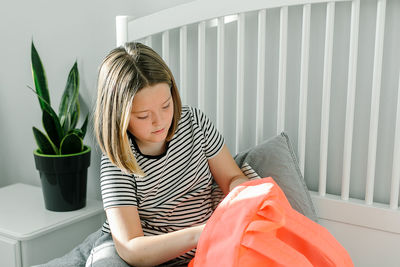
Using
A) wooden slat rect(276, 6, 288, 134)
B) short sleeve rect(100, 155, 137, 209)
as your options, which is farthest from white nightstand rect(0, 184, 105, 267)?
wooden slat rect(276, 6, 288, 134)

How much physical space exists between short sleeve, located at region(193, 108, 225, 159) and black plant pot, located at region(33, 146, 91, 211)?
53 centimetres

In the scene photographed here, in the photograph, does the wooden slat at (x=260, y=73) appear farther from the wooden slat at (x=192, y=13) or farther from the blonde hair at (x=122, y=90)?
the blonde hair at (x=122, y=90)

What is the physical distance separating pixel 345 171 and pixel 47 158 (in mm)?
944

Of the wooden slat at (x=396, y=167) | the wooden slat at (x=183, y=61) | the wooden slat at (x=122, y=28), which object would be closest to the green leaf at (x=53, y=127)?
the wooden slat at (x=122, y=28)

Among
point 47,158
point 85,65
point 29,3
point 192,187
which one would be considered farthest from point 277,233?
point 29,3

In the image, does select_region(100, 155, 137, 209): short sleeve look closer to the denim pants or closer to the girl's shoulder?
the denim pants

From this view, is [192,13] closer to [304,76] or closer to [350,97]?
[304,76]

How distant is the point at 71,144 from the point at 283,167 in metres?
0.76

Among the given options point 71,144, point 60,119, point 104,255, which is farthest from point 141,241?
point 60,119

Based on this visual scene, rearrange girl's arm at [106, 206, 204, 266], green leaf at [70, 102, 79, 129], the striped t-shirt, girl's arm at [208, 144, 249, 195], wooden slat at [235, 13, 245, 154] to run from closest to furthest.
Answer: girl's arm at [106, 206, 204, 266], the striped t-shirt, girl's arm at [208, 144, 249, 195], wooden slat at [235, 13, 245, 154], green leaf at [70, 102, 79, 129]

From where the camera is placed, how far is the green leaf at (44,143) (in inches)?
66.1

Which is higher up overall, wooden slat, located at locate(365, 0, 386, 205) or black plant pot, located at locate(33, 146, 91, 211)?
wooden slat, located at locate(365, 0, 386, 205)

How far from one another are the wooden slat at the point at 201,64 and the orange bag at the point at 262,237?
0.56 metres

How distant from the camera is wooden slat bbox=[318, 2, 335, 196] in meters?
1.30
